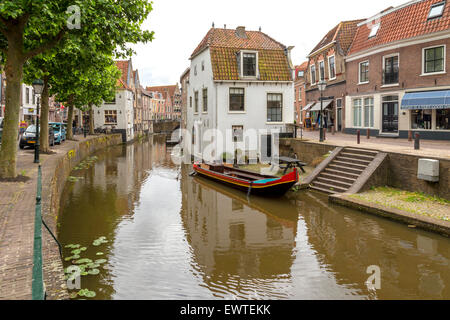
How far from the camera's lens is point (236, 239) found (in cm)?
994

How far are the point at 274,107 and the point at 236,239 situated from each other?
1624cm

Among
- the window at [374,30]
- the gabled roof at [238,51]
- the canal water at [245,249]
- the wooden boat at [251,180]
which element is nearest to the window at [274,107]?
the gabled roof at [238,51]

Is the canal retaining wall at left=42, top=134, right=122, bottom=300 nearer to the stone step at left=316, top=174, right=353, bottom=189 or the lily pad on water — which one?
the lily pad on water

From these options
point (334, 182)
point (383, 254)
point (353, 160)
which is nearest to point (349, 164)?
point (353, 160)

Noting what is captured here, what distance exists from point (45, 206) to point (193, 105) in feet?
69.5

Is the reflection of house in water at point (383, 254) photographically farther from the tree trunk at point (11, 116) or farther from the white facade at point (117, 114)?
the white facade at point (117, 114)

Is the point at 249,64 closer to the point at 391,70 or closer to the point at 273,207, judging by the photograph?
the point at 391,70

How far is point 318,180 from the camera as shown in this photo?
1590 centimetres

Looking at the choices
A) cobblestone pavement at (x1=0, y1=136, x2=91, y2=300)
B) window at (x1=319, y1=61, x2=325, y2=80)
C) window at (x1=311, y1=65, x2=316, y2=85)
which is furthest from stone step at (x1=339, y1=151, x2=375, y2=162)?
window at (x1=311, y1=65, x2=316, y2=85)
